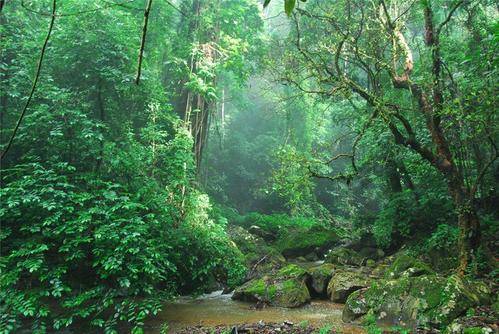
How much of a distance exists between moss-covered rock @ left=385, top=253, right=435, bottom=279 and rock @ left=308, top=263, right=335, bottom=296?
1300 millimetres

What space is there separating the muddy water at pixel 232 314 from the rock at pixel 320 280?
0.37 meters

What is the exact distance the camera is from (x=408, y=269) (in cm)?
705

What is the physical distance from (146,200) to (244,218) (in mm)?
12076

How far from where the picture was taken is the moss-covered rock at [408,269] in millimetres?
6867

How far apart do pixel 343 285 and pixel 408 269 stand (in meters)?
1.36

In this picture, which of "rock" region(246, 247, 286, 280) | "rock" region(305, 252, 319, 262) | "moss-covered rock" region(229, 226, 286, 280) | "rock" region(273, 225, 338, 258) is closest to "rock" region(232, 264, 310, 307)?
"moss-covered rock" region(229, 226, 286, 280)

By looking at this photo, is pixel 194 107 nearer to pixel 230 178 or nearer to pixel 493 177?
pixel 493 177

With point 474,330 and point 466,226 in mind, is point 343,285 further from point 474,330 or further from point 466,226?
point 474,330

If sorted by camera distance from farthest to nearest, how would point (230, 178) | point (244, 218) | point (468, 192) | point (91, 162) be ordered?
1. point (230, 178)
2. point (244, 218)
3. point (468, 192)
4. point (91, 162)

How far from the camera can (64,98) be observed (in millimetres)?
6230

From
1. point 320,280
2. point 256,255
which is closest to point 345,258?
point 256,255

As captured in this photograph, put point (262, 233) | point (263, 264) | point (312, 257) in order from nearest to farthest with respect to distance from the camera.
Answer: point (263, 264) → point (312, 257) → point (262, 233)

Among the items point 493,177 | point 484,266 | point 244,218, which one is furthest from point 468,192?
point 244,218

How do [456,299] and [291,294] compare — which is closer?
[456,299]
